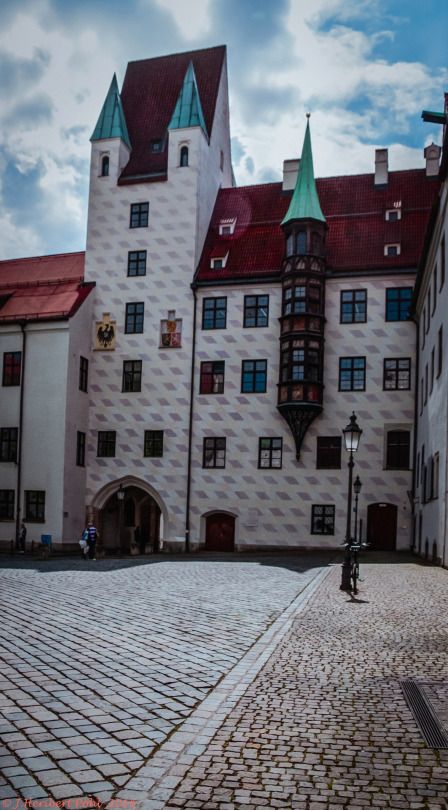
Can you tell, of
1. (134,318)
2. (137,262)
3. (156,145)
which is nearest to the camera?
(134,318)

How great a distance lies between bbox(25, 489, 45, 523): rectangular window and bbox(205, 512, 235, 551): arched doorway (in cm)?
777

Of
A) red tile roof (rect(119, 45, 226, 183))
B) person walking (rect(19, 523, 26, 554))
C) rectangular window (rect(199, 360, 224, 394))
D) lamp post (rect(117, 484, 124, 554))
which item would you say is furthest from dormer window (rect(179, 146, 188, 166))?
person walking (rect(19, 523, 26, 554))

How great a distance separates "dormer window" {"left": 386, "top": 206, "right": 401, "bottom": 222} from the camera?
130 feet

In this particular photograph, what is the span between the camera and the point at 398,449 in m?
36.2

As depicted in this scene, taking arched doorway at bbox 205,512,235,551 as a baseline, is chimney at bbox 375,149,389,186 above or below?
above

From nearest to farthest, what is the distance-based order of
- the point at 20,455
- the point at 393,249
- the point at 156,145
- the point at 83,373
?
the point at 393,249 < the point at 20,455 < the point at 83,373 < the point at 156,145

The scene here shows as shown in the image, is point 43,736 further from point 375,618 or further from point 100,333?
point 100,333

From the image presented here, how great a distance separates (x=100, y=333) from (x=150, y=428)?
18.4 feet

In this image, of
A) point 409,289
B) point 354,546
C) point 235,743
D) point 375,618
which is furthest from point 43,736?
point 409,289

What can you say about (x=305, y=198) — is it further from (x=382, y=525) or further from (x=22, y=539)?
(x=22, y=539)

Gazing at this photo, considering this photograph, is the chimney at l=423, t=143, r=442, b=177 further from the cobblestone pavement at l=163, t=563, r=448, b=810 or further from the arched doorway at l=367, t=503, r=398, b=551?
the cobblestone pavement at l=163, t=563, r=448, b=810

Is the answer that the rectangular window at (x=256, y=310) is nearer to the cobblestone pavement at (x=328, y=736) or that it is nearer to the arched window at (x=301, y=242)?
the arched window at (x=301, y=242)

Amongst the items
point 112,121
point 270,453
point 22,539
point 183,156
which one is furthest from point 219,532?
point 112,121

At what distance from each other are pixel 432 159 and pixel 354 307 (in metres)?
9.69
